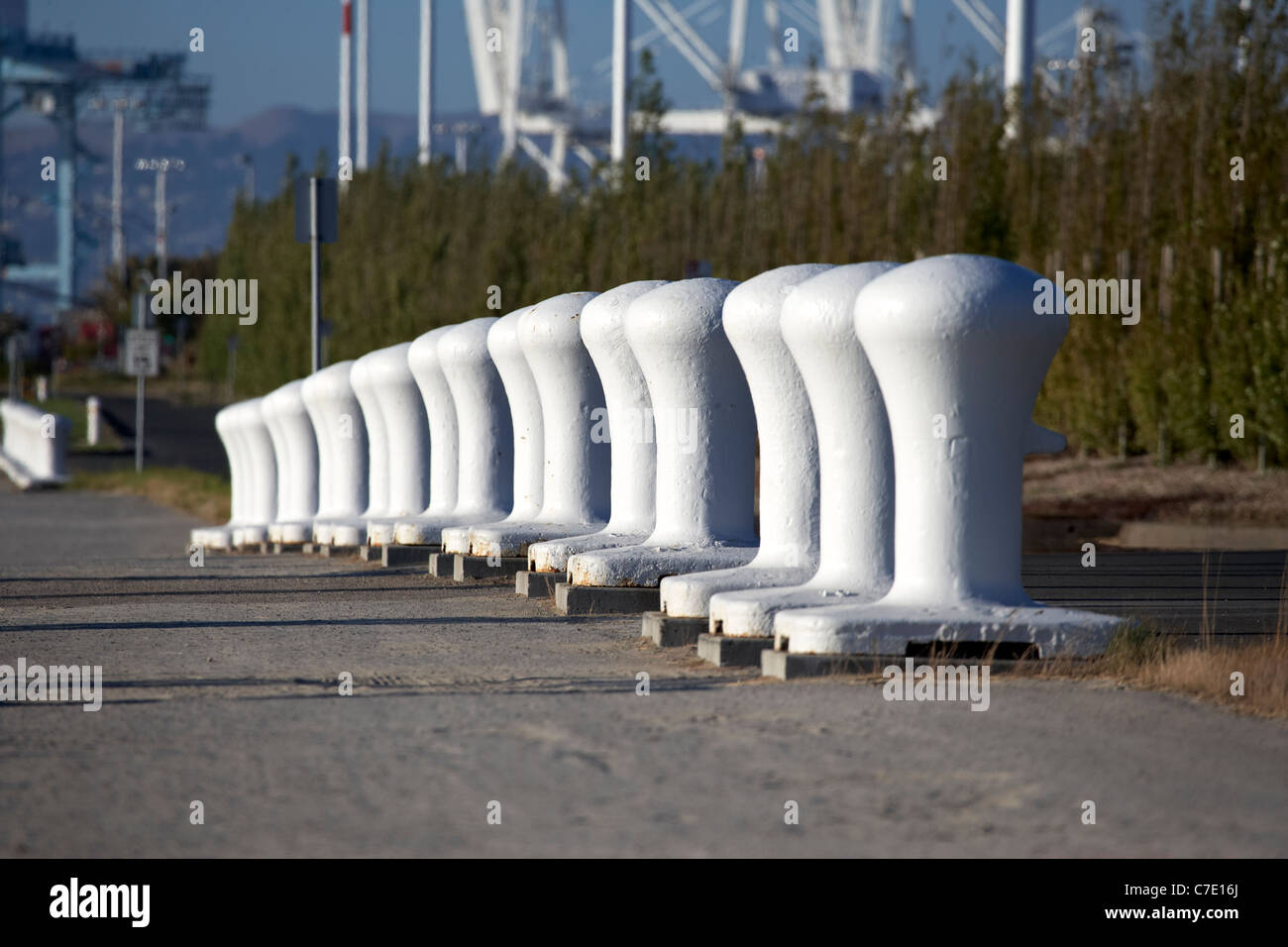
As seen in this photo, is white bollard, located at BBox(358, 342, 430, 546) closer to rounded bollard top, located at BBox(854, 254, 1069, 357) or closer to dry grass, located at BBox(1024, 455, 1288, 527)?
dry grass, located at BBox(1024, 455, 1288, 527)

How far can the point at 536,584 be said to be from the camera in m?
9.75

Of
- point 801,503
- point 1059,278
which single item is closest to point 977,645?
point 801,503

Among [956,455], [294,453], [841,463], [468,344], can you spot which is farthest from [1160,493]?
[956,455]

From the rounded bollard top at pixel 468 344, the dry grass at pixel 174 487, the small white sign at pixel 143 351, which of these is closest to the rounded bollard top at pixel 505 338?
the rounded bollard top at pixel 468 344

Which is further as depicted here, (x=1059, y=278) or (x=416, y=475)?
(x=1059, y=278)

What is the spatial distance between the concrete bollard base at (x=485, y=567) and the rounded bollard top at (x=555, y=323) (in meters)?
1.30

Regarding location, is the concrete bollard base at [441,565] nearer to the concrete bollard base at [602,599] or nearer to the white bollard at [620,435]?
the white bollard at [620,435]

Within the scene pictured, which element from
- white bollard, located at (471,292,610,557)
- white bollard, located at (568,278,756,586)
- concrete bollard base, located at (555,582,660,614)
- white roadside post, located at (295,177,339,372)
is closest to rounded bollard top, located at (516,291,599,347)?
→ white bollard, located at (471,292,610,557)

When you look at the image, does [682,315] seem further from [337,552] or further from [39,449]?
[39,449]

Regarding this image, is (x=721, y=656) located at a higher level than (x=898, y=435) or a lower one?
lower
